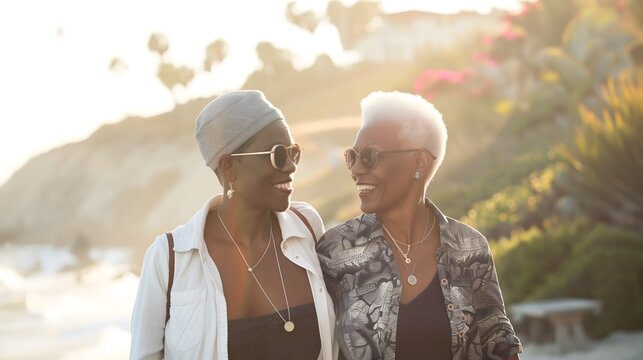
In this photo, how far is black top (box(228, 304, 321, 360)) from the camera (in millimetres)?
4457

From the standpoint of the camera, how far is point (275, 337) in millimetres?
4523

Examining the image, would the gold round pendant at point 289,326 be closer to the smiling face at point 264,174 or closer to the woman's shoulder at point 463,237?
the smiling face at point 264,174

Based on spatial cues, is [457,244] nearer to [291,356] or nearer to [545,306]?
[291,356]

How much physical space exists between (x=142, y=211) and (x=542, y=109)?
53.1m

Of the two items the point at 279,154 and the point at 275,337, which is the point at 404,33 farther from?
the point at 275,337

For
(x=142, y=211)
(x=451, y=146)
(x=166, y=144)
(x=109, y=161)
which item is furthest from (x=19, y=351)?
(x=109, y=161)

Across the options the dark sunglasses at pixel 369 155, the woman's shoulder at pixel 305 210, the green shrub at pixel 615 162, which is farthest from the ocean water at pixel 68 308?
the dark sunglasses at pixel 369 155

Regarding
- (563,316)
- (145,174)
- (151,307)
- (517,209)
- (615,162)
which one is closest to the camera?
(151,307)

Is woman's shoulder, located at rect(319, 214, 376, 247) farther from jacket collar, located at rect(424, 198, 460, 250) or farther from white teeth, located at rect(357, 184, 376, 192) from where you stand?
jacket collar, located at rect(424, 198, 460, 250)

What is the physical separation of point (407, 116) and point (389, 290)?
2.78 ft

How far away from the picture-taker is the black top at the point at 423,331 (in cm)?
451

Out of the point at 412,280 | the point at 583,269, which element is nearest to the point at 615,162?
the point at 583,269

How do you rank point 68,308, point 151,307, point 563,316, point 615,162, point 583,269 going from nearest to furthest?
point 151,307 < point 563,316 < point 583,269 < point 615,162 < point 68,308

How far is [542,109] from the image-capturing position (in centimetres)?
2405
